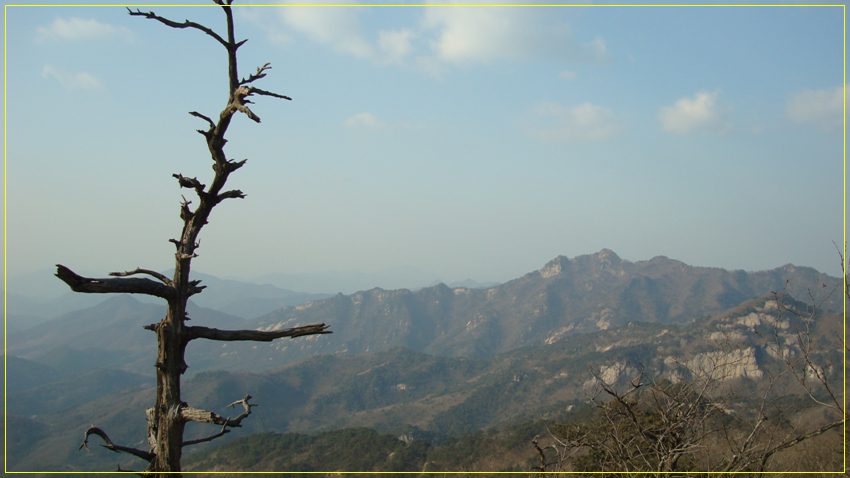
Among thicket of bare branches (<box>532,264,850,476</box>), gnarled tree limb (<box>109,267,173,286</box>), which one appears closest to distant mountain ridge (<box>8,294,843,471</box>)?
thicket of bare branches (<box>532,264,850,476</box>)

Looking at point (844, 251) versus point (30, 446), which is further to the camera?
point (30, 446)

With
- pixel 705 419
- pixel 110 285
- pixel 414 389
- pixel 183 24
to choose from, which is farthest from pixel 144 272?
pixel 414 389

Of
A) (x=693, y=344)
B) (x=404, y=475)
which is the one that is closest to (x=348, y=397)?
(x=404, y=475)

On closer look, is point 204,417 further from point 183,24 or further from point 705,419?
point 705,419

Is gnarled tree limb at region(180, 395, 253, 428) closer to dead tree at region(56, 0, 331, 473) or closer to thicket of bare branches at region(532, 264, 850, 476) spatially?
dead tree at region(56, 0, 331, 473)

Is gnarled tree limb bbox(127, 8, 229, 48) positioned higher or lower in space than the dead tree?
higher

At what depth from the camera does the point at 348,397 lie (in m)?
170

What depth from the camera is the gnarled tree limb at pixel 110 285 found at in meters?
3.86

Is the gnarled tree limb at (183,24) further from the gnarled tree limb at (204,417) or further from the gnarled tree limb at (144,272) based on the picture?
the gnarled tree limb at (204,417)

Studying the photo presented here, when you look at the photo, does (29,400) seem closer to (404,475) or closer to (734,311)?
(404,475)

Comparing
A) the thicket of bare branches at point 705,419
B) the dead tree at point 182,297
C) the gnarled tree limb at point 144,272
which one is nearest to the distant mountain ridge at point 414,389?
the thicket of bare branches at point 705,419

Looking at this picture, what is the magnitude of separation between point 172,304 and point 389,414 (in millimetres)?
147361

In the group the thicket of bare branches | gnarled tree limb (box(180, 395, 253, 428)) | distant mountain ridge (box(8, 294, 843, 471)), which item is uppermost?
gnarled tree limb (box(180, 395, 253, 428))

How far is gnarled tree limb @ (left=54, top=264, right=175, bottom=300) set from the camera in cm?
386
